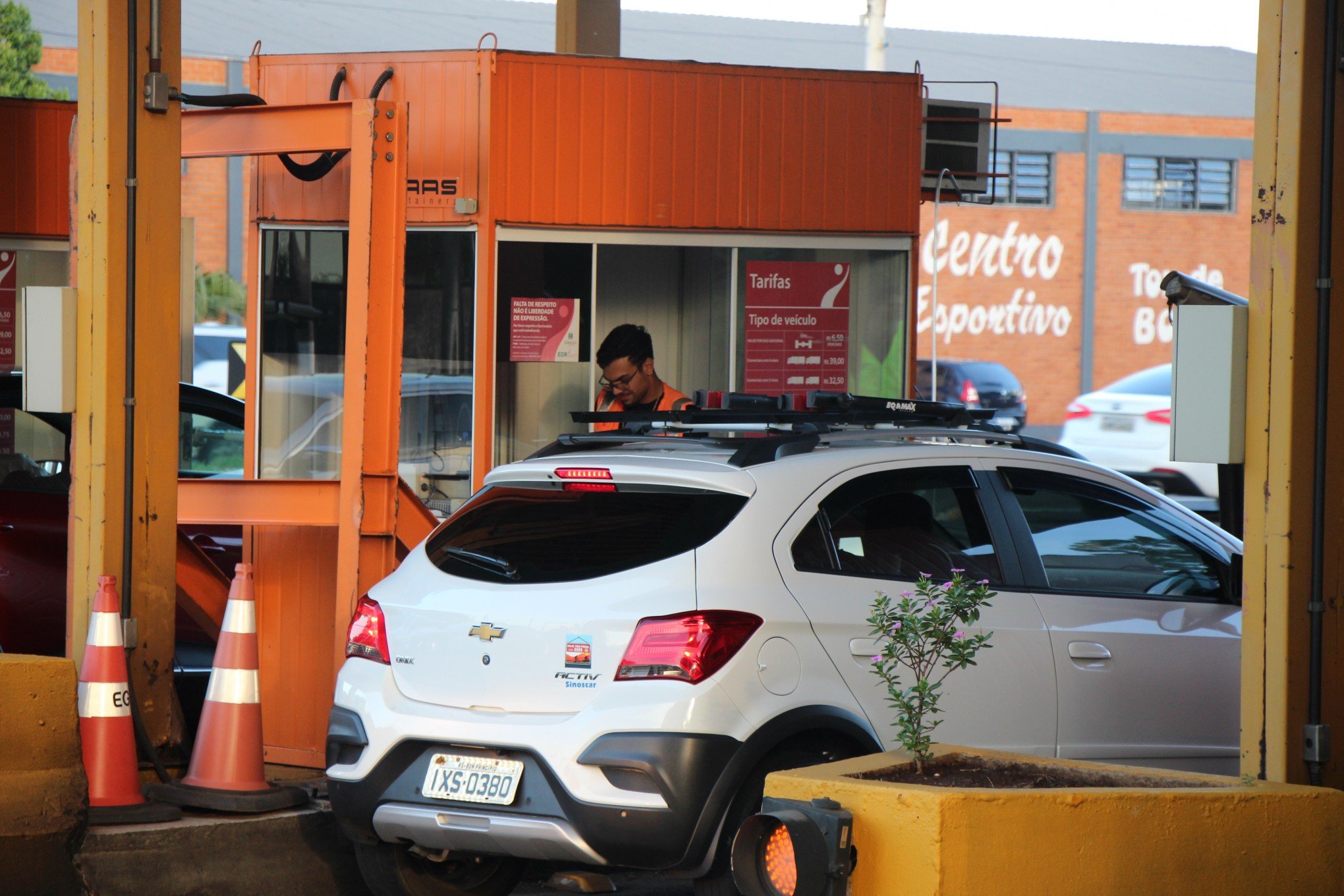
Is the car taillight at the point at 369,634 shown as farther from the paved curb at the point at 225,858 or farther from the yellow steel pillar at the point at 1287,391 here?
the yellow steel pillar at the point at 1287,391

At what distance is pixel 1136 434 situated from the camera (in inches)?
733

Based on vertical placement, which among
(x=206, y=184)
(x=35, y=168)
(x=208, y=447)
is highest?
(x=206, y=184)

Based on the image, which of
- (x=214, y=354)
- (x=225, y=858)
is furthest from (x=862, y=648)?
(x=214, y=354)

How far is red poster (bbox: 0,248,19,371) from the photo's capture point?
426 inches

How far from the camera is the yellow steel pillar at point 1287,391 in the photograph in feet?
15.7

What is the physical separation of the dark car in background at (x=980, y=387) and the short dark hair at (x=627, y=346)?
1816 cm

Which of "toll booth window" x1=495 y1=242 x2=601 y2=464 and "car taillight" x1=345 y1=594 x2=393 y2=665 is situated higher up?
"toll booth window" x1=495 y1=242 x2=601 y2=464

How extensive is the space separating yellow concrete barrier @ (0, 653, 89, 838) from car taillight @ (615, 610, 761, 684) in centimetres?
202

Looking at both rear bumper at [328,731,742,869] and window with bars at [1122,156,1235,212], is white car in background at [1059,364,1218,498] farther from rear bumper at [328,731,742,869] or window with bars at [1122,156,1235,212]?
window with bars at [1122,156,1235,212]

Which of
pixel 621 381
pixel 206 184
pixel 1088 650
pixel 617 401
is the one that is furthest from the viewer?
pixel 206 184

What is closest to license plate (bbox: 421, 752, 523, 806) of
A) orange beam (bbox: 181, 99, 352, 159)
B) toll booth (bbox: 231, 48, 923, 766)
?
orange beam (bbox: 181, 99, 352, 159)

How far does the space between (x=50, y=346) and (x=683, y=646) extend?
2.92 metres

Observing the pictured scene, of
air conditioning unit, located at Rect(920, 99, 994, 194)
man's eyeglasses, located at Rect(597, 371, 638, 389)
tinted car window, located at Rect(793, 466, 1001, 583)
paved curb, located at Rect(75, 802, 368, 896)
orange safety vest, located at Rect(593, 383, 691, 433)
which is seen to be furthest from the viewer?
air conditioning unit, located at Rect(920, 99, 994, 194)

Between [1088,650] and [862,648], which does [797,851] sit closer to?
[862,648]
